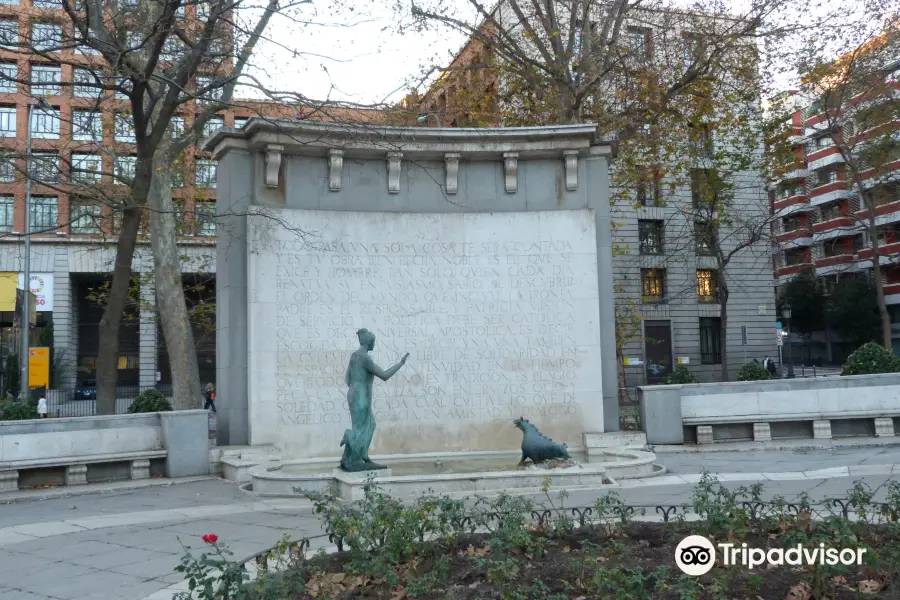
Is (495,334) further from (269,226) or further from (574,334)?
(269,226)

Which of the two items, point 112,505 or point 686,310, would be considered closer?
point 112,505

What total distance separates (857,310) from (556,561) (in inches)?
2067

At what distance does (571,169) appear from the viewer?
1647 cm

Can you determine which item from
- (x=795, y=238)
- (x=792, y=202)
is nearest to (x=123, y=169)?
(x=795, y=238)

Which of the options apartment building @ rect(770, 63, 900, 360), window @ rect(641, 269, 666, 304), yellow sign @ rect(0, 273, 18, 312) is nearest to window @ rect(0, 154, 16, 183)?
yellow sign @ rect(0, 273, 18, 312)

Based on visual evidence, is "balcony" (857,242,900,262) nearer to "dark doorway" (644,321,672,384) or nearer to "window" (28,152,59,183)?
"dark doorway" (644,321,672,384)

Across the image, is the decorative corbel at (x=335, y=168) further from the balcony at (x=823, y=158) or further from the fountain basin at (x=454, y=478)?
the balcony at (x=823, y=158)

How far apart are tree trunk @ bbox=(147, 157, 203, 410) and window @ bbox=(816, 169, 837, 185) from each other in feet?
164

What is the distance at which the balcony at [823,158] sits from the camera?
5519 cm

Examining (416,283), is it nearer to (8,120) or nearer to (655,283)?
(655,283)

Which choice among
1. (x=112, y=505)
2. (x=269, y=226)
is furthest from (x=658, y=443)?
(x=112, y=505)

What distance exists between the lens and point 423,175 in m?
16.4

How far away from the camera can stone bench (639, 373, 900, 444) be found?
16188 mm

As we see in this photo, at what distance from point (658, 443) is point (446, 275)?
222 inches
